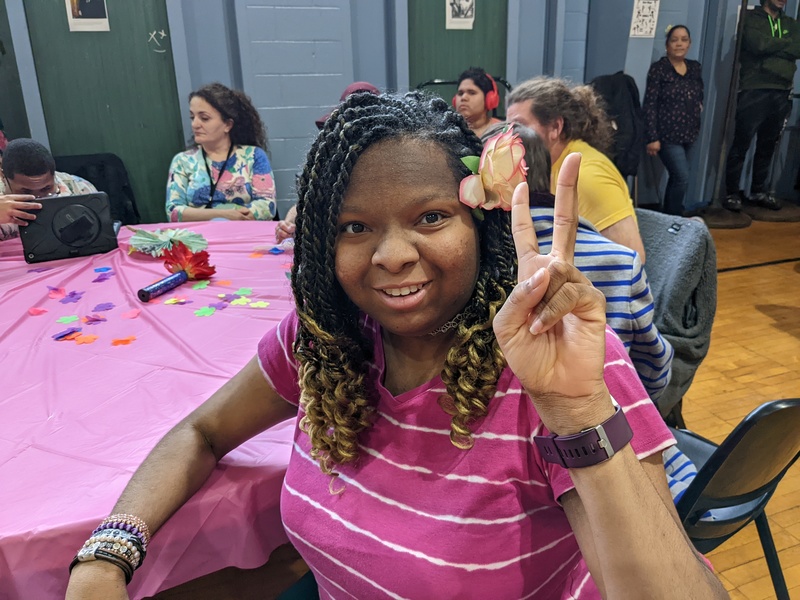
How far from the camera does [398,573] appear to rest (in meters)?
0.85

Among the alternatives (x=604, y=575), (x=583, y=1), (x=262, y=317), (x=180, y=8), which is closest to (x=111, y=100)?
(x=180, y=8)

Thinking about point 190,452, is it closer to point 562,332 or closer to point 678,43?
point 562,332

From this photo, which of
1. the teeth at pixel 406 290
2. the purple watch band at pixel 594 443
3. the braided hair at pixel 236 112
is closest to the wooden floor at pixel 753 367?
the purple watch band at pixel 594 443

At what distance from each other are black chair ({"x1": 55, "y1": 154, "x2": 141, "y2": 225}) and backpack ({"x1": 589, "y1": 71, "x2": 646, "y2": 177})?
361cm

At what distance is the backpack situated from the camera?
201 inches

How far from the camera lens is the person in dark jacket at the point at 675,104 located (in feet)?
17.6

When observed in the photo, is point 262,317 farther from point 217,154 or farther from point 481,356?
point 217,154

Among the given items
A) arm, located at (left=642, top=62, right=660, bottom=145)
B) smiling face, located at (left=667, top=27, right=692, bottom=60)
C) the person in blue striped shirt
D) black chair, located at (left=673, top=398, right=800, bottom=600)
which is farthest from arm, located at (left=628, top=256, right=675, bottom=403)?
smiling face, located at (left=667, top=27, right=692, bottom=60)

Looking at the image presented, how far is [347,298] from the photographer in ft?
3.27

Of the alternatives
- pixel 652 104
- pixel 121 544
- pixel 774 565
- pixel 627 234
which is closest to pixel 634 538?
pixel 121 544

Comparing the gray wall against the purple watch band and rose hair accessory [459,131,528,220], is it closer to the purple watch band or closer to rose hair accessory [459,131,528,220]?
rose hair accessory [459,131,528,220]

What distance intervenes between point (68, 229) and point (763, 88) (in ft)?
19.5

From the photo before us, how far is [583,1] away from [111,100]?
3.72 metres

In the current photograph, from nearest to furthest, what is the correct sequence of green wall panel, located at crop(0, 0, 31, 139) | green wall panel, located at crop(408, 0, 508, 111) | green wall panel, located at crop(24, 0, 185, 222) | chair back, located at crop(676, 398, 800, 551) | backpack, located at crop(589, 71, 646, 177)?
chair back, located at crop(676, 398, 800, 551), green wall panel, located at crop(0, 0, 31, 139), green wall panel, located at crop(24, 0, 185, 222), green wall panel, located at crop(408, 0, 508, 111), backpack, located at crop(589, 71, 646, 177)
